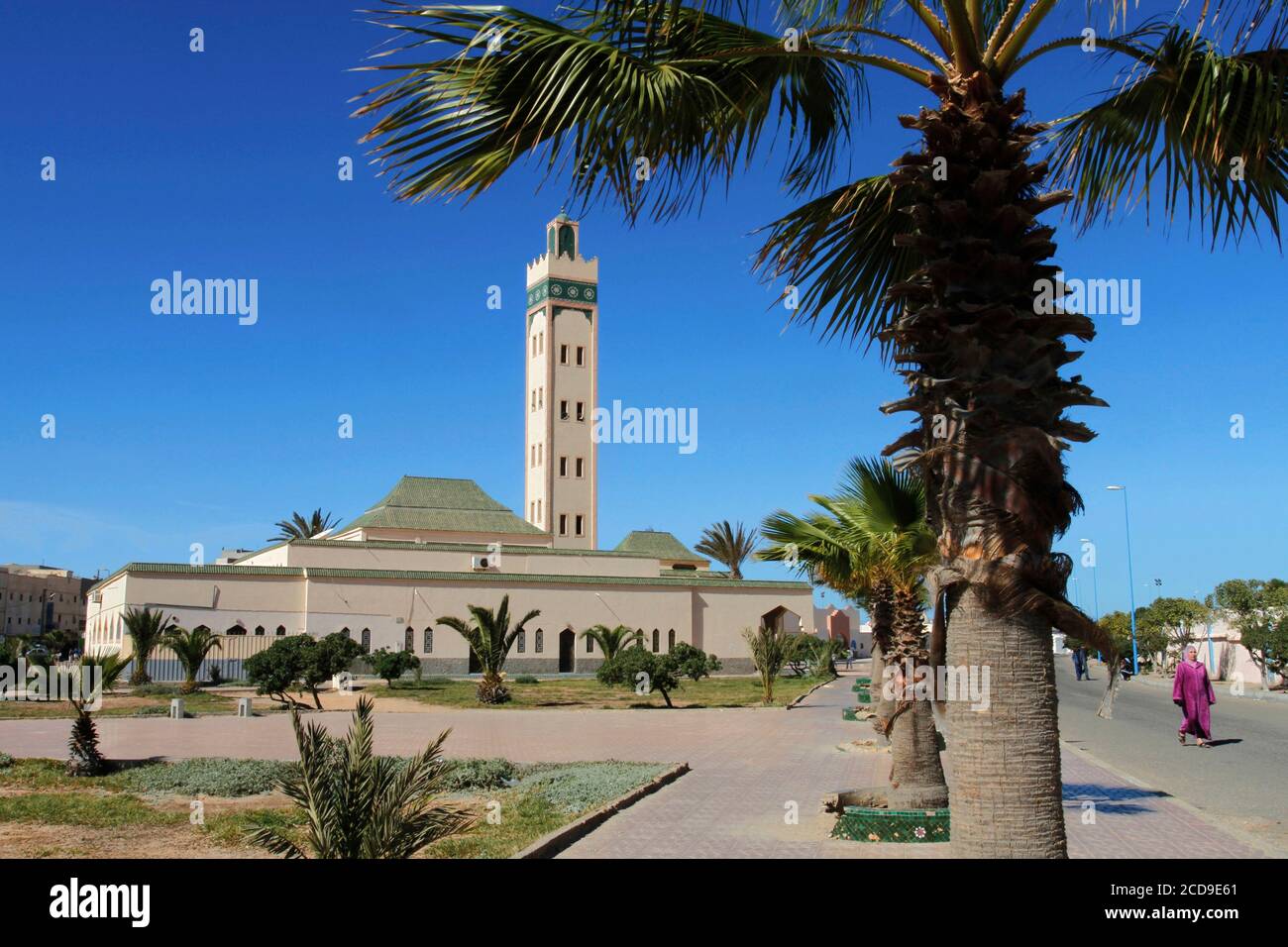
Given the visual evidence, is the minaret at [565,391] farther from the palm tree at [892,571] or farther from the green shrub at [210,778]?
the palm tree at [892,571]

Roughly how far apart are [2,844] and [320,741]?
449cm

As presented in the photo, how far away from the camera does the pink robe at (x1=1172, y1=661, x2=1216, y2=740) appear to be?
1845 cm

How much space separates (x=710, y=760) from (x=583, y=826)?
754 cm

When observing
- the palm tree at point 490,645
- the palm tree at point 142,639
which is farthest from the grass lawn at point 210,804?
the palm tree at point 142,639

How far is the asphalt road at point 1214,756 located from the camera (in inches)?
473

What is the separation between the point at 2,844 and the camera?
33.0ft

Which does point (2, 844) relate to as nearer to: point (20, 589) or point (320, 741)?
point (320, 741)

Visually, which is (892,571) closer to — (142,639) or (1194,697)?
(1194,697)

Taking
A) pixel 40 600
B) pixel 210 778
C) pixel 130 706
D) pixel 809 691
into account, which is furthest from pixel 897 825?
pixel 40 600

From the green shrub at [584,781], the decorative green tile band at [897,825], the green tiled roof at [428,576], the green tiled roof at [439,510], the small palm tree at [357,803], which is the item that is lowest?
the green shrub at [584,781]

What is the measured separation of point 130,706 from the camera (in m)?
29.5

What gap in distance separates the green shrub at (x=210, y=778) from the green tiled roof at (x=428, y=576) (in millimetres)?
32587

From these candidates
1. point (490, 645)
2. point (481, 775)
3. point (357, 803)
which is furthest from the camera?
point (490, 645)
